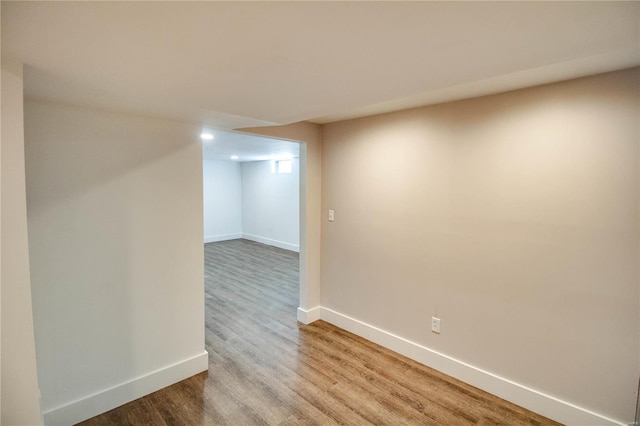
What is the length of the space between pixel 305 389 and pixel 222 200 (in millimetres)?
6623

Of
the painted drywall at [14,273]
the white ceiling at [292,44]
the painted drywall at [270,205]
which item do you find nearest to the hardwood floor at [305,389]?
the painted drywall at [14,273]

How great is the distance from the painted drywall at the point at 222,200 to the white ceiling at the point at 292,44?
6445 millimetres

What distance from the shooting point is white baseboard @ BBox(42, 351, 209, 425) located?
189 cm

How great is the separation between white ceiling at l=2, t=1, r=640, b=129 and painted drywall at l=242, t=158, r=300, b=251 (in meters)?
5.46

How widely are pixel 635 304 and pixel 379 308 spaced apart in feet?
5.94

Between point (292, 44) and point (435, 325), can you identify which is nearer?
point (292, 44)

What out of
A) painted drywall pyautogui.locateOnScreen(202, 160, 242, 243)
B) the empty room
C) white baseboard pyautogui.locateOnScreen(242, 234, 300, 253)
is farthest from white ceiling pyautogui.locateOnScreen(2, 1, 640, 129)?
painted drywall pyautogui.locateOnScreen(202, 160, 242, 243)

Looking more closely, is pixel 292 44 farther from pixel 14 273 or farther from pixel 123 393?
pixel 123 393

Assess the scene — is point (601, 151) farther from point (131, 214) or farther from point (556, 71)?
point (131, 214)

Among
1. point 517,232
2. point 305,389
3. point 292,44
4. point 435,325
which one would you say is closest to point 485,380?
point 435,325

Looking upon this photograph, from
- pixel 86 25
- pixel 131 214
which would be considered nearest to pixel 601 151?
pixel 86 25

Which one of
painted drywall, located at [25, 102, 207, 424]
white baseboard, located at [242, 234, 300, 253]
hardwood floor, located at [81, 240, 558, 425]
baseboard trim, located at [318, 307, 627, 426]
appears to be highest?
painted drywall, located at [25, 102, 207, 424]

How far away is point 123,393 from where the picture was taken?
212 centimetres

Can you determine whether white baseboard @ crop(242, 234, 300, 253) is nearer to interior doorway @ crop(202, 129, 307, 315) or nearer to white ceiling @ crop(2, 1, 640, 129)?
interior doorway @ crop(202, 129, 307, 315)
